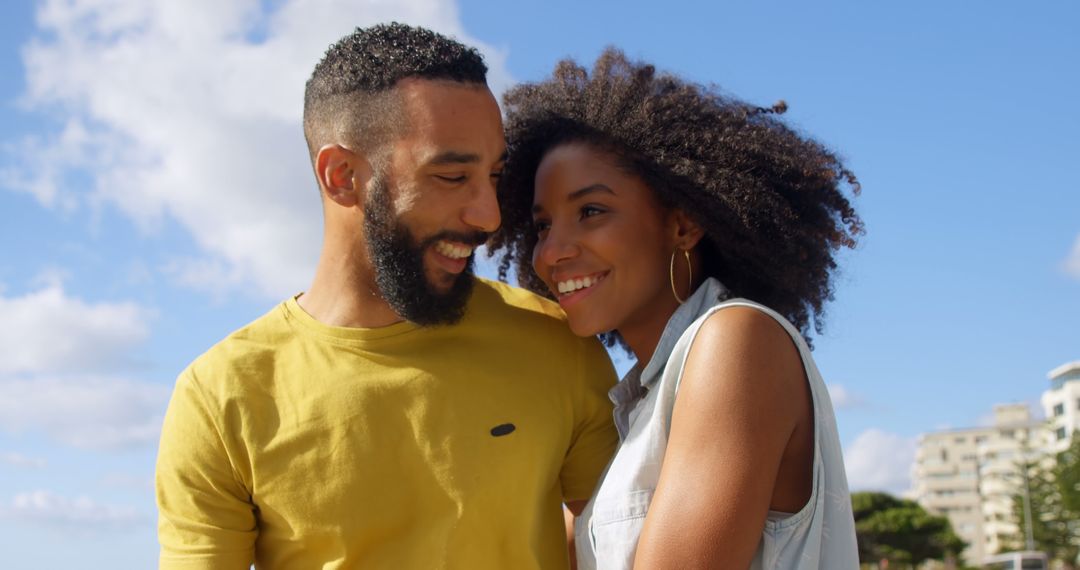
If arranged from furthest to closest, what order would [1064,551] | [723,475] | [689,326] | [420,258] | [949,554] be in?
[949,554] → [1064,551] → [420,258] → [689,326] → [723,475]

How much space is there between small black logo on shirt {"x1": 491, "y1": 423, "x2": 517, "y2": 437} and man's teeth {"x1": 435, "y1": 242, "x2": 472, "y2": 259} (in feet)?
2.12

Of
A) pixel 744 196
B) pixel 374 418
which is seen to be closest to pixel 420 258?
pixel 374 418

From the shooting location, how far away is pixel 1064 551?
51344 mm

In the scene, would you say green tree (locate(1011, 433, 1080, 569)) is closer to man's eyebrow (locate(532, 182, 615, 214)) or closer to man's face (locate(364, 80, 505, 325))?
man's eyebrow (locate(532, 182, 615, 214))

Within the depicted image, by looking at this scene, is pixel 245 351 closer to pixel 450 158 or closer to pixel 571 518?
pixel 450 158

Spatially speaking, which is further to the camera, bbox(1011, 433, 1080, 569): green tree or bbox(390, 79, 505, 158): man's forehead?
bbox(1011, 433, 1080, 569): green tree

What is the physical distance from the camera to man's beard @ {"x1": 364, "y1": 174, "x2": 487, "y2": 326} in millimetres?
3932

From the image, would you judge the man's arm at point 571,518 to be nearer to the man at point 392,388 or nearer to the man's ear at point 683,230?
the man at point 392,388

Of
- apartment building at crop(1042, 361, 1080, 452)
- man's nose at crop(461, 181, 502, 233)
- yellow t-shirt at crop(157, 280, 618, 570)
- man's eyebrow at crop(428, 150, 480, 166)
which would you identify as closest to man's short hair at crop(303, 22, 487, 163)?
man's eyebrow at crop(428, 150, 480, 166)

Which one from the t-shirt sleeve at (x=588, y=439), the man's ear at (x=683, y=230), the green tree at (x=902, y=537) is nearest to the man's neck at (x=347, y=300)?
the t-shirt sleeve at (x=588, y=439)

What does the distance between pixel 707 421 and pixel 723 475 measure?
169mm

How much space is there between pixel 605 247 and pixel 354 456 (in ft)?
3.84

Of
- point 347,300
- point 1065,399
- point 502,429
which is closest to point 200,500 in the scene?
point 347,300

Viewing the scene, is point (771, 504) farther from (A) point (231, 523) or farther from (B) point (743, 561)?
(A) point (231, 523)
